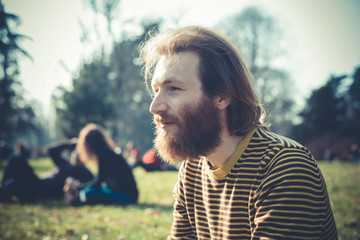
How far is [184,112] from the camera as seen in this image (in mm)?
1759

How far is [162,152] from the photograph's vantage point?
190cm

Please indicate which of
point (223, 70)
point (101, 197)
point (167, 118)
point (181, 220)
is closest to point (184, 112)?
point (167, 118)

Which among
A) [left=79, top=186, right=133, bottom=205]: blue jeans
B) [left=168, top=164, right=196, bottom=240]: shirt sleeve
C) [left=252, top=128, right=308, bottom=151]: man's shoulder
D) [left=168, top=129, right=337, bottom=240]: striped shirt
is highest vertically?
[left=252, top=128, right=308, bottom=151]: man's shoulder

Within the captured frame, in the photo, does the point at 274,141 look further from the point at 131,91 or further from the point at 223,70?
the point at 131,91

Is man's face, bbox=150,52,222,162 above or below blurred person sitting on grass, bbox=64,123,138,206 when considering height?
above

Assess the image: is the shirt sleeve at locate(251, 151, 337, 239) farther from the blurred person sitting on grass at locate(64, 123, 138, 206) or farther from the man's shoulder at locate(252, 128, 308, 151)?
the blurred person sitting on grass at locate(64, 123, 138, 206)

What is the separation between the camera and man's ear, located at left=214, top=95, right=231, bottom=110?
1.88m

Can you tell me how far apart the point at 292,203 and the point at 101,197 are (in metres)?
5.60

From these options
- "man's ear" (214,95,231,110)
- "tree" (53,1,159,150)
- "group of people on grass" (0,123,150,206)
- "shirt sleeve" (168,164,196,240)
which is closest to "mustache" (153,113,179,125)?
"man's ear" (214,95,231,110)

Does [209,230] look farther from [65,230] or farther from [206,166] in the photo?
[65,230]

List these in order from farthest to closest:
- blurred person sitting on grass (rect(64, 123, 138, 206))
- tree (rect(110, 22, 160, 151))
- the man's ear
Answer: tree (rect(110, 22, 160, 151)), blurred person sitting on grass (rect(64, 123, 138, 206)), the man's ear

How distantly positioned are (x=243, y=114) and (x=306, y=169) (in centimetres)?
72

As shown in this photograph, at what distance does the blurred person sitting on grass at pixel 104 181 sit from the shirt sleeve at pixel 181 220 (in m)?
4.17

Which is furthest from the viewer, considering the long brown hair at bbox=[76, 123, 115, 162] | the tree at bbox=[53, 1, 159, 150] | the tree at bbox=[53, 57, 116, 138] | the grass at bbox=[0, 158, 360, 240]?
the tree at bbox=[53, 57, 116, 138]
